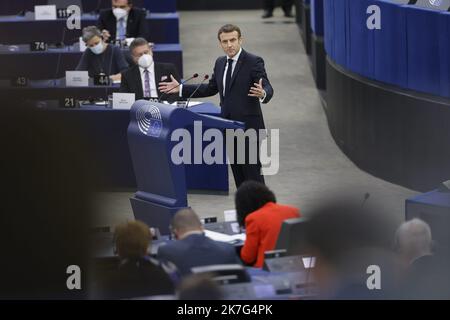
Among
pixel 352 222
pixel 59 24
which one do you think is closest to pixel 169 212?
pixel 352 222

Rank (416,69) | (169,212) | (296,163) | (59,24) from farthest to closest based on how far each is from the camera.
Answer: (59,24)
(296,163)
(416,69)
(169,212)

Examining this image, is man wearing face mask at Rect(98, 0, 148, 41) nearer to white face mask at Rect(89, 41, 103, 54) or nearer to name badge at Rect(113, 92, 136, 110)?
white face mask at Rect(89, 41, 103, 54)

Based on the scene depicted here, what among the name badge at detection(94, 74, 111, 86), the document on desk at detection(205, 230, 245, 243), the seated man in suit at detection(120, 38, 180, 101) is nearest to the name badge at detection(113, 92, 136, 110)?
the seated man in suit at detection(120, 38, 180, 101)

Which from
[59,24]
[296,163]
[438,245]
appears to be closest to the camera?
[438,245]

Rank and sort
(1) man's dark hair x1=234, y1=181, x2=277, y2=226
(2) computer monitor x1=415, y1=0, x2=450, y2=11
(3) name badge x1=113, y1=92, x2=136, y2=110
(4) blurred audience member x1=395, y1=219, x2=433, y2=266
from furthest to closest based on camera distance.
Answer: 1. (3) name badge x1=113, y1=92, x2=136, y2=110
2. (2) computer monitor x1=415, y1=0, x2=450, y2=11
3. (1) man's dark hair x1=234, y1=181, x2=277, y2=226
4. (4) blurred audience member x1=395, y1=219, x2=433, y2=266

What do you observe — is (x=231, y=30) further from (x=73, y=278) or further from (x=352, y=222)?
(x=73, y=278)

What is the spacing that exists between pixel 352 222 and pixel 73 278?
1583 mm

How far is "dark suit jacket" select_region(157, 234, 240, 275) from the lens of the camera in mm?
6434

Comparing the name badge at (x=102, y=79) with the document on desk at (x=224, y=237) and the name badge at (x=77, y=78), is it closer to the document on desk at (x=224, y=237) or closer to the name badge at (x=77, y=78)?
the name badge at (x=77, y=78)

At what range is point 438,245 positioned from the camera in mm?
7043

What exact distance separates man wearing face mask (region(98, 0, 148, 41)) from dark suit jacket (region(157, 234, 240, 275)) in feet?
28.7

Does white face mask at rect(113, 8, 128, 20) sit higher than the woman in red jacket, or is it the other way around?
white face mask at rect(113, 8, 128, 20)

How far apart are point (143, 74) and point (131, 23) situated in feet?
11.8

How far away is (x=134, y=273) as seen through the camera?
20.0 feet
